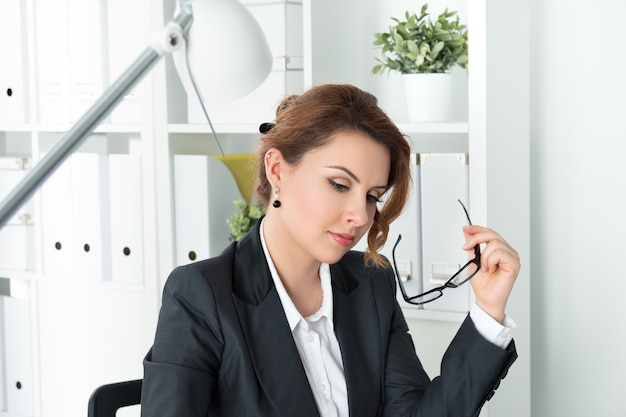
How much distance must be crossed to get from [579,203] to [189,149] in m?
1.09

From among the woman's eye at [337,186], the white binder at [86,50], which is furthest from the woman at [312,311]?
the white binder at [86,50]

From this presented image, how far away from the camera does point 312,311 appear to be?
5.68 ft

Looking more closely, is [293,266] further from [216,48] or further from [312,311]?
[216,48]

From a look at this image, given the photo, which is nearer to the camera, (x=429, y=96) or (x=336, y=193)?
(x=336, y=193)

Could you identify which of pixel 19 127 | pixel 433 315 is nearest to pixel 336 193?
pixel 433 315

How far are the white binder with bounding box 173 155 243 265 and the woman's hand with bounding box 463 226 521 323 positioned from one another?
105 centimetres

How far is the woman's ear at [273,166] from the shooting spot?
5.41 ft

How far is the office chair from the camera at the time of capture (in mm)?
1685

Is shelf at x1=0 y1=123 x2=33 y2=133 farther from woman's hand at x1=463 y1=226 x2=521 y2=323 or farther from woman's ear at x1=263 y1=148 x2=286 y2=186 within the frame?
woman's hand at x1=463 y1=226 x2=521 y2=323

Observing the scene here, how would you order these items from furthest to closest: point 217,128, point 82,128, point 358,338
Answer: point 217,128 → point 358,338 → point 82,128

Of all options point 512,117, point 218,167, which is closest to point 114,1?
point 218,167

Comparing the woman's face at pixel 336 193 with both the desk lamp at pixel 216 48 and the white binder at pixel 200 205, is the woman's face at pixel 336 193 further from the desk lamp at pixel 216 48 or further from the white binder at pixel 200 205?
the white binder at pixel 200 205

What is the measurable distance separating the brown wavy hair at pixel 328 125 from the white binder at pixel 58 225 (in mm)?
1239

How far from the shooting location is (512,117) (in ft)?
7.38
